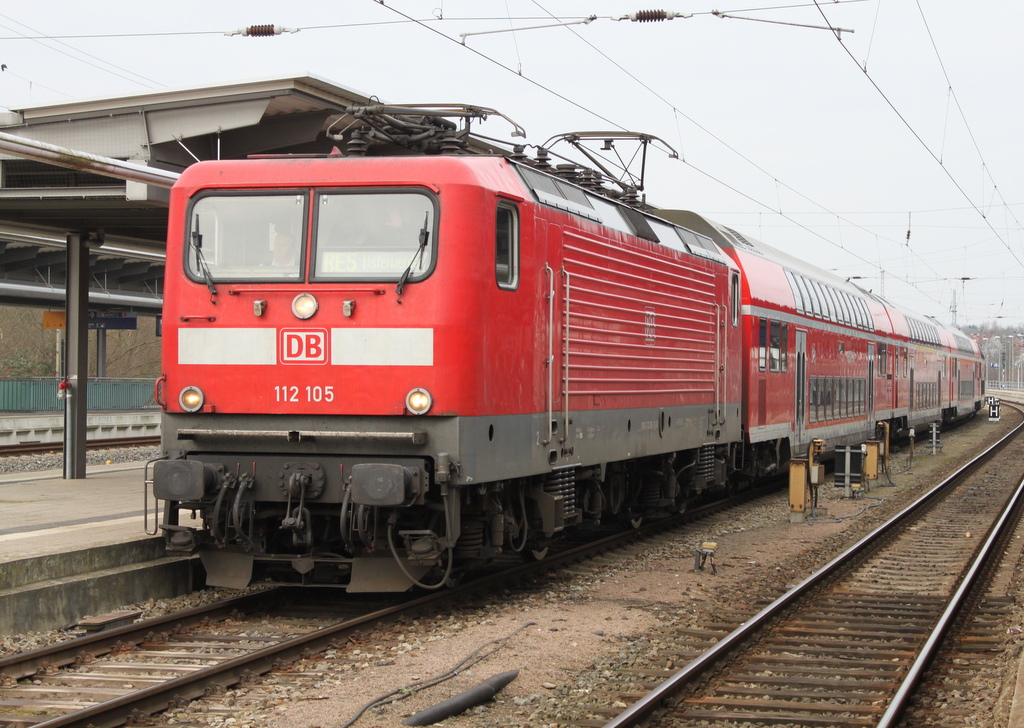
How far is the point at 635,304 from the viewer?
1145cm

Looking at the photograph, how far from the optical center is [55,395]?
33.7 metres

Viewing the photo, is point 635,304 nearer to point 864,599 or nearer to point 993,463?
point 864,599

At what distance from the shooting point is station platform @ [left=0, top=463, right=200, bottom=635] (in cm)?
793

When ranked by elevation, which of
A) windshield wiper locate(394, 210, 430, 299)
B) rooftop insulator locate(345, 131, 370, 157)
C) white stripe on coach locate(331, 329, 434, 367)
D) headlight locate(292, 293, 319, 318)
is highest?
rooftop insulator locate(345, 131, 370, 157)

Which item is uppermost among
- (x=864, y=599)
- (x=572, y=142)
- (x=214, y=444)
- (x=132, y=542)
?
(x=572, y=142)

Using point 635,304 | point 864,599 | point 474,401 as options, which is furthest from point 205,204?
point 864,599

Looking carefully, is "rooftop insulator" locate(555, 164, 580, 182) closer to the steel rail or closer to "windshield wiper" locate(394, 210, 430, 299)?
"windshield wiper" locate(394, 210, 430, 299)

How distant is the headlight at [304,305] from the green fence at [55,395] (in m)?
26.8

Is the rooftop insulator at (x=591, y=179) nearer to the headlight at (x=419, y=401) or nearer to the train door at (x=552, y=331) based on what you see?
the train door at (x=552, y=331)

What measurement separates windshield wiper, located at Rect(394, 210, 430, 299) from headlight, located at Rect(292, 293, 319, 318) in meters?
0.64

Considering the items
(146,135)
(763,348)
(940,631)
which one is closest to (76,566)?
(940,631)

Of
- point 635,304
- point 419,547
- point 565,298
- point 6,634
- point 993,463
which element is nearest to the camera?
point 6,634

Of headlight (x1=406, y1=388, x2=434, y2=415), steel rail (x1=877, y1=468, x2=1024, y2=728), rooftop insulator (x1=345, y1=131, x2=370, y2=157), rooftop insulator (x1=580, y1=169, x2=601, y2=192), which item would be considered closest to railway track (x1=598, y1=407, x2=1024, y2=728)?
steel rail (x1=877, y1=468, x2=1024, y2=728)

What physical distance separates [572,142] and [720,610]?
5769 mm
